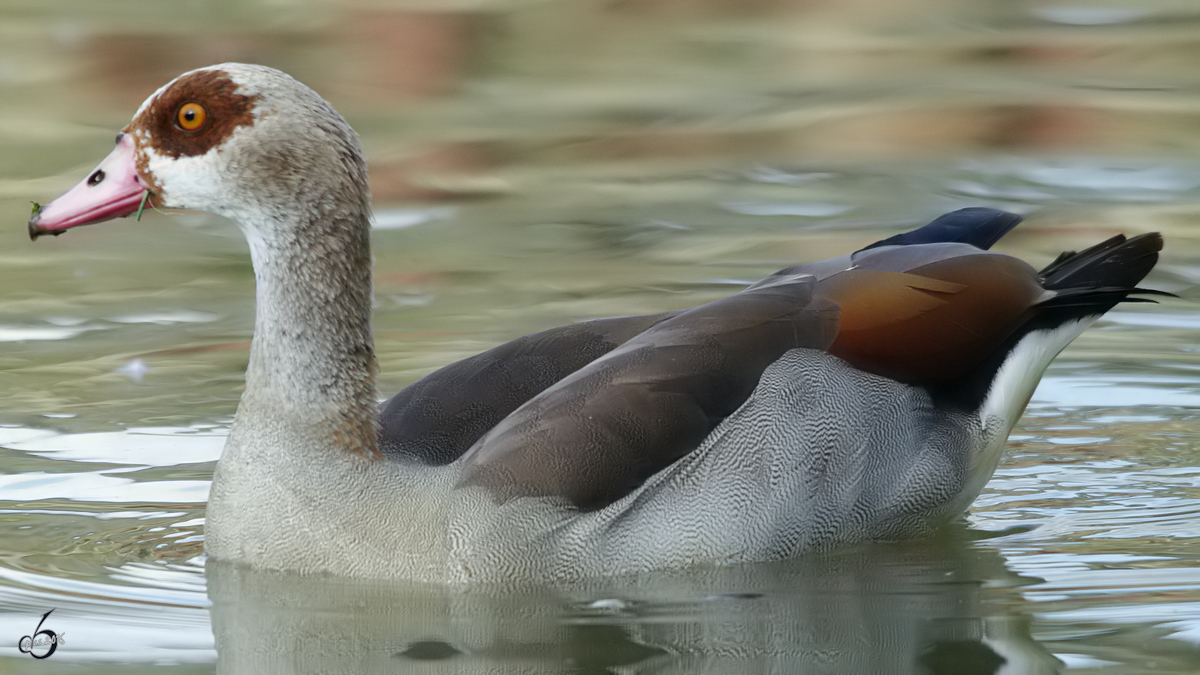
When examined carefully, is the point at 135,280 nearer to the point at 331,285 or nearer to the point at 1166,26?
the point at 331,285

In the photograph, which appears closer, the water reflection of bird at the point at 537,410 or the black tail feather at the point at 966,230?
the water reflection of bird at the point at 537,410

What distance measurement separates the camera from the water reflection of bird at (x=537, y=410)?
581 cm

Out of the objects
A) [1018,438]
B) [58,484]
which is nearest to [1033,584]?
[1018,438]

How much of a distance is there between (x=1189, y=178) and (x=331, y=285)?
703 cm

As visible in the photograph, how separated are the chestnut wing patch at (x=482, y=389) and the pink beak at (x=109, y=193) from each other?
1076 millimetres

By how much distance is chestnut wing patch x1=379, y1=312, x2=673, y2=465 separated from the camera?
6281 millimetres

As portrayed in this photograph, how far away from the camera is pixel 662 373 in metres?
5.93

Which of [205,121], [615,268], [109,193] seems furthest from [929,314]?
[615,268]

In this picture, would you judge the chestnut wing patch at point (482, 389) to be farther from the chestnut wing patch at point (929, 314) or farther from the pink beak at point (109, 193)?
the pink beak at point (109, 193)

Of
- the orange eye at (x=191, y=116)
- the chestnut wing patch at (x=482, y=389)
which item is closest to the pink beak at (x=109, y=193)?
the orange eye at (x=191, y=116)

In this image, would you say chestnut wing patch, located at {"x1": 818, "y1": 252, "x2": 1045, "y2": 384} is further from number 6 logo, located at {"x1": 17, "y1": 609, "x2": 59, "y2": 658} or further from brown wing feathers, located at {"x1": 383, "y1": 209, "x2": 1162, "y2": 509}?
number 6 logo, located at {"x1": 17, "y1": 609, "x2": 59, "y2": 658}

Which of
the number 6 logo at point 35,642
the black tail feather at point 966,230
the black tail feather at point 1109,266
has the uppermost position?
the black tail feather at point 966,230

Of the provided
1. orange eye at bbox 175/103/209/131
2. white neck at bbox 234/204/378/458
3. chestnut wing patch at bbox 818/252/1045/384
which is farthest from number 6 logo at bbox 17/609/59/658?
chestnut wing patch at bbox 818/252/1045/384

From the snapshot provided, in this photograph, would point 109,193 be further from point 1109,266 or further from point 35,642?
point 1109,266
